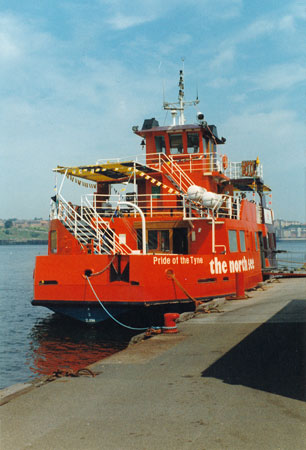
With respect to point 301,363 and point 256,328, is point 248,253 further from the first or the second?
point 301,363

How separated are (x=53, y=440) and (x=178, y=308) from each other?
1132 cm

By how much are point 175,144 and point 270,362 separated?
15.4 metres

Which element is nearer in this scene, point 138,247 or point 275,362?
point 275,362

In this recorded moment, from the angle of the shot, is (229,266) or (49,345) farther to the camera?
(229,266)

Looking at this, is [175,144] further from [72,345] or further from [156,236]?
[72,345]

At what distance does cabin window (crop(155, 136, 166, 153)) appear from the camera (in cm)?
2228

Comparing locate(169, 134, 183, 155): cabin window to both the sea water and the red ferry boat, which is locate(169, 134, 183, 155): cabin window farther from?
the sea water

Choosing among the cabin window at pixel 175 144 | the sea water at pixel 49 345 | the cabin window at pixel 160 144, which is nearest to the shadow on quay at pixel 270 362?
the sea water at pixel 49 345

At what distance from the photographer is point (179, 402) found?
254 inches

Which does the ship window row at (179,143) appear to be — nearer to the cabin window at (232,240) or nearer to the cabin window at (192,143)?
the cabin window at (192,143)

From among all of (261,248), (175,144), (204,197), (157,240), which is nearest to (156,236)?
(157,240)

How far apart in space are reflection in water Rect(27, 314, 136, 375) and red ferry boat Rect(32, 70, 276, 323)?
2.81 feet

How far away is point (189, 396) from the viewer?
670 centimetres

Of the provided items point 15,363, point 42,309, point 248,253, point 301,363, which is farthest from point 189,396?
point 42,309
